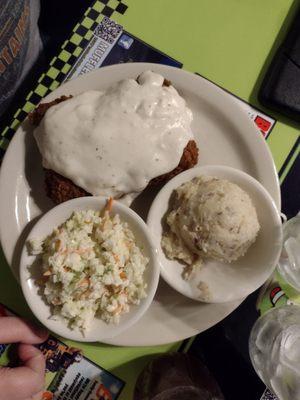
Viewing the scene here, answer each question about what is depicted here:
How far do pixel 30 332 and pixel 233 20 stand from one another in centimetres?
145

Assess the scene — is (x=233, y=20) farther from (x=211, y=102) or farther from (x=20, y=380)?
(x=20, y=380)

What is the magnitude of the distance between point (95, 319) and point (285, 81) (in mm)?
1120

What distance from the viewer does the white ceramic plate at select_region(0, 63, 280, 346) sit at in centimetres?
161

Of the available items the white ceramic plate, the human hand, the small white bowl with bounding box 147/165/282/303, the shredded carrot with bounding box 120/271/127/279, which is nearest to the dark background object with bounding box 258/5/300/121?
the white ceramic plate

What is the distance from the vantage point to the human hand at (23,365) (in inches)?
60.5

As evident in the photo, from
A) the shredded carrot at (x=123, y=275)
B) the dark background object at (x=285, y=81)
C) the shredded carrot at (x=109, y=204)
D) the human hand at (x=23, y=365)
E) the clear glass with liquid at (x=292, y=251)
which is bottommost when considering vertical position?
the human hand at (x=23, y=365)

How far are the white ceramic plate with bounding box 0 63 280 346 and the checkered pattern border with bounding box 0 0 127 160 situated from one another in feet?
0.69

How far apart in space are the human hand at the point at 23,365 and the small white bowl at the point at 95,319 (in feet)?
0.58

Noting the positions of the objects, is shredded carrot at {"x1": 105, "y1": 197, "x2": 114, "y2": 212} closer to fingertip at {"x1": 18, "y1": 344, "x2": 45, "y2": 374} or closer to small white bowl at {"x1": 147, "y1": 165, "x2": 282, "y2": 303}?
small white bowl at {"x1": 147, "y1": 165, "x2": 282, "y2": 303}

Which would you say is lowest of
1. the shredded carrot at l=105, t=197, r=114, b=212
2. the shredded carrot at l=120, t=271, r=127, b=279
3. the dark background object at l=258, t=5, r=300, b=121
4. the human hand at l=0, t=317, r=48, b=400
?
the human hand at l=0, t=317, r=48, b=400

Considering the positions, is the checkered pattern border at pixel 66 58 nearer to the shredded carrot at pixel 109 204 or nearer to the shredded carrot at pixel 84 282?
the shredded carrot at pixel 109 204

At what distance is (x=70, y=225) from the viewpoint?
1513 millimetres

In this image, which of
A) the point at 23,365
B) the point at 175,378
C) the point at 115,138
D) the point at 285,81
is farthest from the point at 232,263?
the point at 23,365

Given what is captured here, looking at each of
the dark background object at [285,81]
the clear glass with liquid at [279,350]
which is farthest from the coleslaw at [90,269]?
the dark background object at [285,81]
